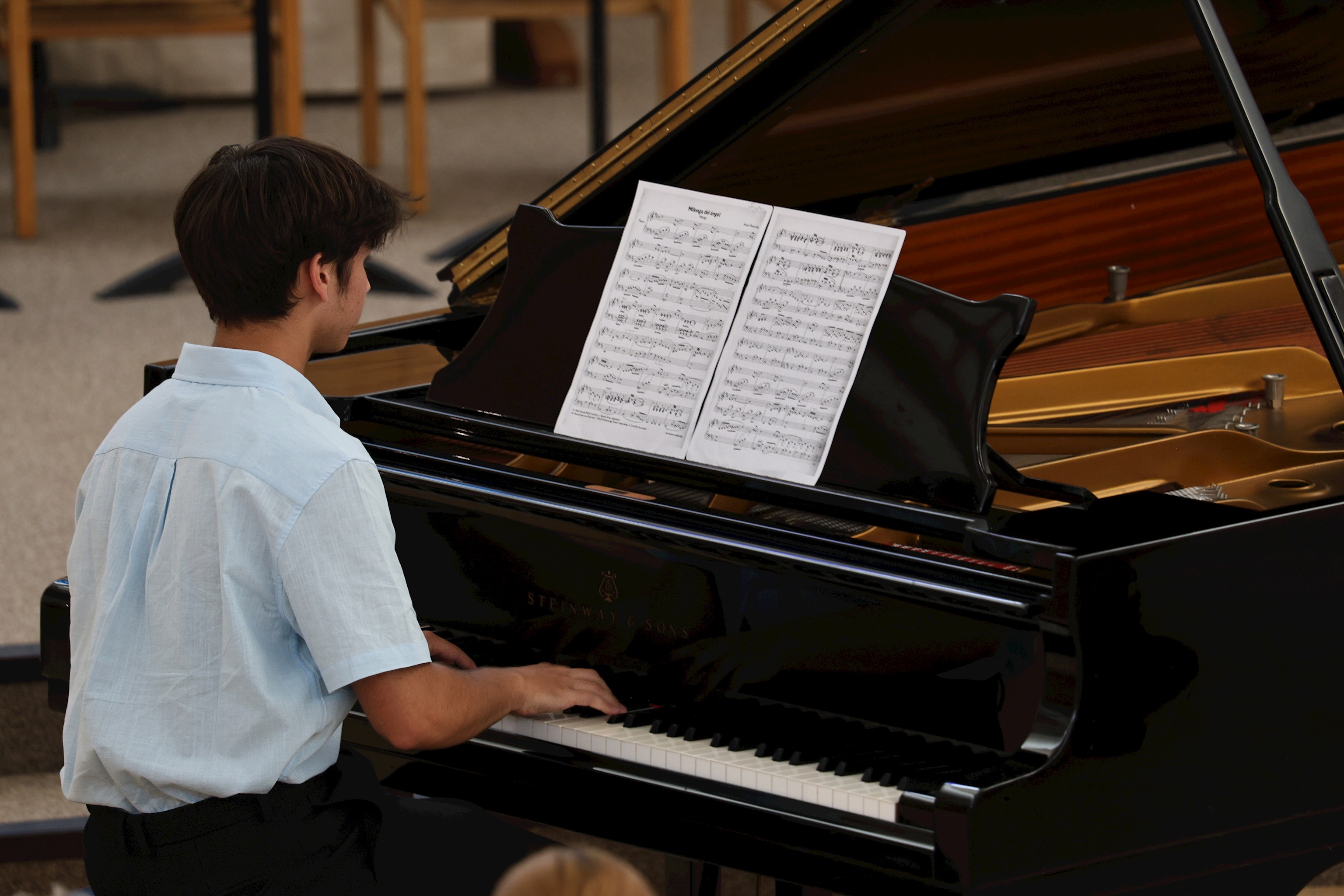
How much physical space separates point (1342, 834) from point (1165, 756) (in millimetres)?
273

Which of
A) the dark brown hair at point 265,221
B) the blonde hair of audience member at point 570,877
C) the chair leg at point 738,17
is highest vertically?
the chair leg at point 738,17

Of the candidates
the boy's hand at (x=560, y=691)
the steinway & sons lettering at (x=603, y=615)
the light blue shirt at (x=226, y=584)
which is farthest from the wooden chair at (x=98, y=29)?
the light blue shirt at (x=226, y=584)

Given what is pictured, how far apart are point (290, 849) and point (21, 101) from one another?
15.1 feet

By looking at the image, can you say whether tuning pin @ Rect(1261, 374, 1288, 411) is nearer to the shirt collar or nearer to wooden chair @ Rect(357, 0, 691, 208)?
the shirt collar

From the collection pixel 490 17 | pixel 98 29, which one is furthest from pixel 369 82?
pixel 98 29

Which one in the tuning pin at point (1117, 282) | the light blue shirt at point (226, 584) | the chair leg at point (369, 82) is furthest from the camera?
the chair leg at point (369, 82)

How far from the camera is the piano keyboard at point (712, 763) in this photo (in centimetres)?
174

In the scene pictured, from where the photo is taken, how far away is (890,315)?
1.96 m

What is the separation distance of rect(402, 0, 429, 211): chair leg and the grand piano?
3.28 m

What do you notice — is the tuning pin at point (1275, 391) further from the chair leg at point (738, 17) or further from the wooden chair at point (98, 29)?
the chair leg at point (738, 17)

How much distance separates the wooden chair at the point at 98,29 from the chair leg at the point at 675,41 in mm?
1292

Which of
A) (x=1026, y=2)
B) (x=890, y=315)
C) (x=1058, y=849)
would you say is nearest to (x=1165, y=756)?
(x=1058, y=849)

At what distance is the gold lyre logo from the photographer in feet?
6.69

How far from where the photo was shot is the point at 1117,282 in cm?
303
